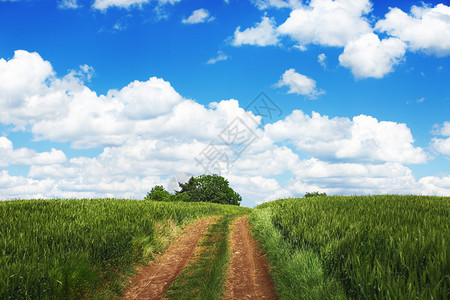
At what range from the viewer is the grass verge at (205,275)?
24.2 ft

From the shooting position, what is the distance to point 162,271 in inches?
382

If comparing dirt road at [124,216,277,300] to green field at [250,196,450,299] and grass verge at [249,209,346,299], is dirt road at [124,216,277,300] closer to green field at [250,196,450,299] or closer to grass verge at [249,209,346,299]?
grass verge at [249,209,346,299]

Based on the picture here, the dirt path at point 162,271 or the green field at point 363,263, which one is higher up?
the green field at point 363,263

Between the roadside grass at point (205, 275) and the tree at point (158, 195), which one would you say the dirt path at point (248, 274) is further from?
the tree at point (158, 195)

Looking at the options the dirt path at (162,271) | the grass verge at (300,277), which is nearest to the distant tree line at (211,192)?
the dirt path at (162,271)

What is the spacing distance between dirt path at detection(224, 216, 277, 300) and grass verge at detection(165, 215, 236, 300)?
0.28m

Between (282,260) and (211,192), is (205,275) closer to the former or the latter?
(282,260)

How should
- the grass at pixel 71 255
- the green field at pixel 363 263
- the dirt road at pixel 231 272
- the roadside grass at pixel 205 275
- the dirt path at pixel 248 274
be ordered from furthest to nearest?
1. the dirt road at pixel 231 272
2. the dirt path at pixel 248 274
3. the roadside grass at pixel 205 275
4. the grass at pixel 71 255
5. the green field at pixel 363 263

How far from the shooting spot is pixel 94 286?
7406mm

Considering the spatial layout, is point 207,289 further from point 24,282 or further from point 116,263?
point 24,282

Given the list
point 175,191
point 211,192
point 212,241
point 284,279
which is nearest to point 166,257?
point 212,241

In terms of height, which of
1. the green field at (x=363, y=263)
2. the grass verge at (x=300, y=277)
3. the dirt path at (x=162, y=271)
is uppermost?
the green field at (x=363, y=263)

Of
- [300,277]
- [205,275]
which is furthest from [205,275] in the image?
[300,277]

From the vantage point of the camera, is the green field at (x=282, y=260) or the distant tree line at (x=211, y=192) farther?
the distant tree line at (x=211, y=192)
